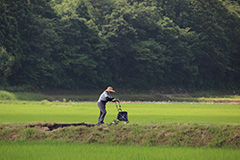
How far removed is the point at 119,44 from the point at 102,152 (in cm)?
6205

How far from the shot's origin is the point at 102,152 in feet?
49.6

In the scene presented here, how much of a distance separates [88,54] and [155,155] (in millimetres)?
60089

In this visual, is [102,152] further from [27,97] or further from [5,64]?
[5,64]

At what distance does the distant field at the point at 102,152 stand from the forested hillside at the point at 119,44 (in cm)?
4448

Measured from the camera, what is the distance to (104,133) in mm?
18359

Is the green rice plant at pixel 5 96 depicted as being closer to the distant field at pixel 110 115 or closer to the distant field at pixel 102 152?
the distant field at pixel 110 115

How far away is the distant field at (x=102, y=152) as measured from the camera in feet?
46.3

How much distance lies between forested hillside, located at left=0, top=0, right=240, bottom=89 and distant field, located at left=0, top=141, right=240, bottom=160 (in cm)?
4448

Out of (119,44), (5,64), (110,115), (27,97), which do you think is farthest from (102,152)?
(119,44)

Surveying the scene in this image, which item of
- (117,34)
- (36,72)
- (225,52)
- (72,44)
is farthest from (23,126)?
(225,52)

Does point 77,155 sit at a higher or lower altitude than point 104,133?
lower

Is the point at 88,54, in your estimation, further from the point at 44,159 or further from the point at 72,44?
the point at 44,159

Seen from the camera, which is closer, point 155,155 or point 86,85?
point 155,155

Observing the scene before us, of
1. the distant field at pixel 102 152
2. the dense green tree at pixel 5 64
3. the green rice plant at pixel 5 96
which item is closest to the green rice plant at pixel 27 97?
the green rice plant at pixel 5 96
